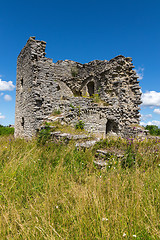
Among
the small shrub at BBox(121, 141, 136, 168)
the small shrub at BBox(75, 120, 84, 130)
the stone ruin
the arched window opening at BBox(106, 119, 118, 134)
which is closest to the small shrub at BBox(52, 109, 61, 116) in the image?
the stone ruin

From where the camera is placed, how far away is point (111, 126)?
1122 cm

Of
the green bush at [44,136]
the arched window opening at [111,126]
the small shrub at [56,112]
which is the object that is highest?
the small shrub at [56,112]

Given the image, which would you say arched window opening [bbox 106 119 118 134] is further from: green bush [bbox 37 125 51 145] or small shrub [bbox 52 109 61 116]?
green bush [bbox 37 125 51 145]

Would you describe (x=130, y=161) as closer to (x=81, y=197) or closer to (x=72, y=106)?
(x=81, y=197)

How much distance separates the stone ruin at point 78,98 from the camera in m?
9.80

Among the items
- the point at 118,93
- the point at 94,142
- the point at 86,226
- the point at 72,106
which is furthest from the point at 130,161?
the point at 118,93

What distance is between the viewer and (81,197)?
92.6 inches

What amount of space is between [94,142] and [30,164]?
8.67ft

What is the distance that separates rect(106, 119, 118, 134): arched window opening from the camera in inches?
431

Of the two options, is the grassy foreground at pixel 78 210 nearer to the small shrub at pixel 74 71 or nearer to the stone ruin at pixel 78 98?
the stone ruin at pixel 78 98

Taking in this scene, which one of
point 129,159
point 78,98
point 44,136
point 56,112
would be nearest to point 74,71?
point 78,98

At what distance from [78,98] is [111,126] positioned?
335 centimetres

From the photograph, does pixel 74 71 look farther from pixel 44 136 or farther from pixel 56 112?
pixel 44 136

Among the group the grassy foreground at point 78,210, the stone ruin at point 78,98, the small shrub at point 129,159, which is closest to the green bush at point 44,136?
the stone ruin at point 78,98
